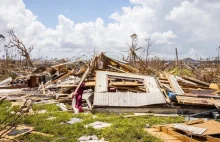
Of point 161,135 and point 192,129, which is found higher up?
point 192,129

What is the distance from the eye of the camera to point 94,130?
7.33 meters

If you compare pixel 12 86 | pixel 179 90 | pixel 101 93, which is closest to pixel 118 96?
pixel 101 93

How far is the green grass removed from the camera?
6.73 m

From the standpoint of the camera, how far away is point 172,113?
9969 mm

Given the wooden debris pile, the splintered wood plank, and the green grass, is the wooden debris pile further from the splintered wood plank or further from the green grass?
the green grass

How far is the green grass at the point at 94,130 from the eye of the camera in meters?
6.73

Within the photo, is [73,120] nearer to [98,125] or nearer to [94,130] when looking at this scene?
[98,125]

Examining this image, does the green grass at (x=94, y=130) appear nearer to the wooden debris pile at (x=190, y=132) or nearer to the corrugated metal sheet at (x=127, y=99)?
the wooden debris pile at (x=190, y=132)

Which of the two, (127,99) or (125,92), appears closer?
(127,99)


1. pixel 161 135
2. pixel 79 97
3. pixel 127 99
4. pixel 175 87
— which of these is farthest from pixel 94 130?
pixel 175 87

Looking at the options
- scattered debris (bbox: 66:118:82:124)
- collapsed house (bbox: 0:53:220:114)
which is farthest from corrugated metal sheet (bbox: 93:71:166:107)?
scattered debris (bbox: 66:118:82:124)

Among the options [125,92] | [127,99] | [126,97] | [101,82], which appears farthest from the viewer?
[101,82]

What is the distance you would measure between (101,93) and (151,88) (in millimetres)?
2127

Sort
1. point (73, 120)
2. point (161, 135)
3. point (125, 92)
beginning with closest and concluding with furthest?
1. point (161, 135)
2. point (73, 120)
3. point (125, 92)
